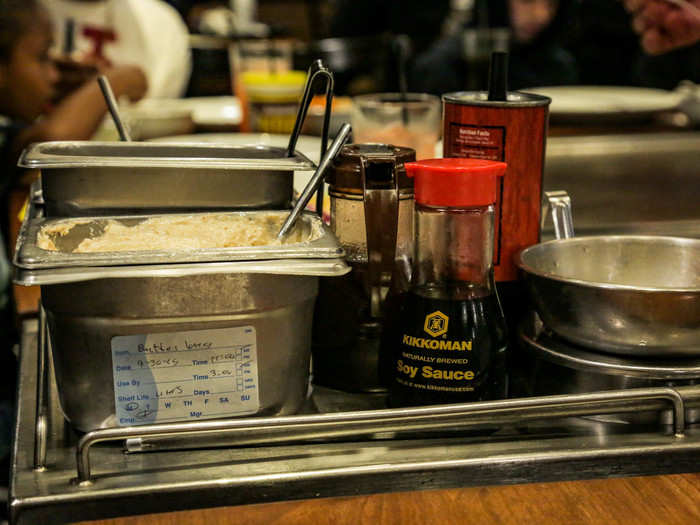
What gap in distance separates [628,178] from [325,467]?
1.34m

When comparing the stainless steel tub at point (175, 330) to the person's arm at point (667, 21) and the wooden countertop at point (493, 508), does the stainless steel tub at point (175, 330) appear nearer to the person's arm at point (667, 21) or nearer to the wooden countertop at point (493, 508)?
the wooden countertop at point (493, 508)

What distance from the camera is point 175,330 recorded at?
0.68 metres

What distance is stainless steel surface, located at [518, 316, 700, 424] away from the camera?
0.74 metres

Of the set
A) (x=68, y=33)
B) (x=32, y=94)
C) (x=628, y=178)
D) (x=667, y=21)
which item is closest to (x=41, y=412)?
(x=628, y=178)

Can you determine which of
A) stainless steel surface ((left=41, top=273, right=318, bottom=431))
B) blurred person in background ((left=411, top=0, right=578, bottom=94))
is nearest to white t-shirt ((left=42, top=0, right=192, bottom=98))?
blurred person in background ((left=411, top=0, right=578, bottom=94))

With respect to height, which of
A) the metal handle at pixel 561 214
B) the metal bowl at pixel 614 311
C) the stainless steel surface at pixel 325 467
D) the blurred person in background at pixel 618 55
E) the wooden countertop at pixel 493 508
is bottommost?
the wooden countertop at pixel 493 508

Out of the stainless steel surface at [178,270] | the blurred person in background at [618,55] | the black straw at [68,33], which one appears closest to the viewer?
the stainless steel surface at [178,270]

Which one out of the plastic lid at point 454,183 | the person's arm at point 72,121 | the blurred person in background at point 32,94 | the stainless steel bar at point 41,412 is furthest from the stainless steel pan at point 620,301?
the person's arm at point 72,121

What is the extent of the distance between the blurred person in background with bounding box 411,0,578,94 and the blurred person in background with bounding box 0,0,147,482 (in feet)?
5.45

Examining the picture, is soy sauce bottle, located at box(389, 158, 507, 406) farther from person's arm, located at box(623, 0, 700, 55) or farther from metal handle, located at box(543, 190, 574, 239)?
person's arm, located at box(623, 0, 700, 55)

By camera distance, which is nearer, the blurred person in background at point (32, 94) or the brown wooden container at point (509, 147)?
the brown wooden container at point (509, 147)

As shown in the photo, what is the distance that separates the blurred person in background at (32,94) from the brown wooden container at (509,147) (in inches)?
58.0

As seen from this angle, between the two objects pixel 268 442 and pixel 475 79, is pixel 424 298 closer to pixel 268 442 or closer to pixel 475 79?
pixel 268 442

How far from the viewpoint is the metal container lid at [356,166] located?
0.79 metres
